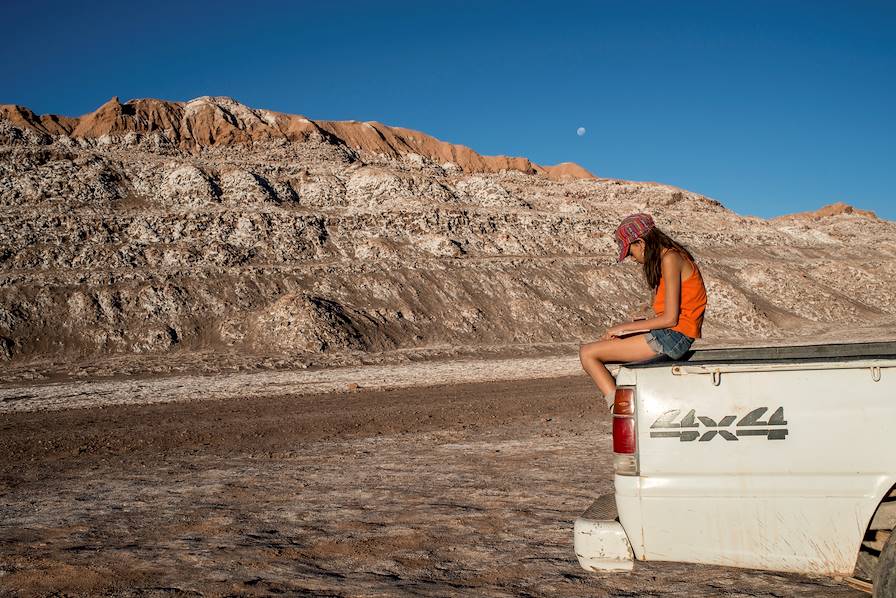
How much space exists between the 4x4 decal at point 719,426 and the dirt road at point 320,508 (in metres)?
1.70

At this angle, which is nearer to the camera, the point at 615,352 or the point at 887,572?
the point at 887,572

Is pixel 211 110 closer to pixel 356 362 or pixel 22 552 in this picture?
pixel 356 362

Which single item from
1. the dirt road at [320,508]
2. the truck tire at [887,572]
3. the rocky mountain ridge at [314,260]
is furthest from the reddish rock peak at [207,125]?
the truck tire at [887,572]

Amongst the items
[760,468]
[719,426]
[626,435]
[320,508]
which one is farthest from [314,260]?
[760,468]

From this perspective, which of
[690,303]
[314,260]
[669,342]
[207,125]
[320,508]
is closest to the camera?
[669,342]

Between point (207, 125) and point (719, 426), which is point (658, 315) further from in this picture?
point (207, 125)

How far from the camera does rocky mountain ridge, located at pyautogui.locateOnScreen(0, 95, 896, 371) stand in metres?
36.7

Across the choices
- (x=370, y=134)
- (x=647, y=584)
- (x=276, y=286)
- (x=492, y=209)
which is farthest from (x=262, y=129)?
(x=647, y=584)

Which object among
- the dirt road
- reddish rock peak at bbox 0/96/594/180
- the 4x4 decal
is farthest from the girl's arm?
reddish rock peak at bbox 0/96/594/180

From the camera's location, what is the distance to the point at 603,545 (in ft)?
14.2

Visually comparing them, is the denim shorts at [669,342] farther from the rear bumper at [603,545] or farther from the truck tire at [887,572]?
the truck tire at [887,572]

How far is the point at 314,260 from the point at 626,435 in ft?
145

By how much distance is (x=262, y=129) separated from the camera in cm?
6950

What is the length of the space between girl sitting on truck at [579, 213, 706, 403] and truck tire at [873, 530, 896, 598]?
1.95 m
